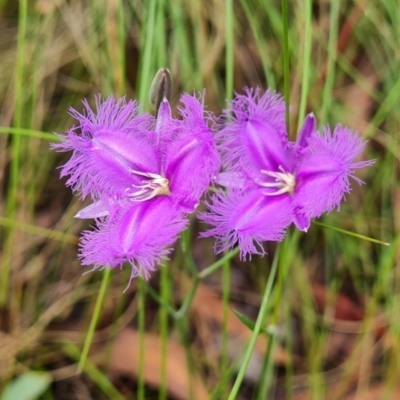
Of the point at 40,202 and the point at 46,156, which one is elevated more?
the point at 46,156

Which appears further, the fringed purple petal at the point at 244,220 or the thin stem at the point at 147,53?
the thin stem at the point at 147,53

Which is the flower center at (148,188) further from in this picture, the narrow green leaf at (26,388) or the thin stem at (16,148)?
the narrow green leaf at (26,388)

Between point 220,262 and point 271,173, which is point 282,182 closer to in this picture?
point 271,173

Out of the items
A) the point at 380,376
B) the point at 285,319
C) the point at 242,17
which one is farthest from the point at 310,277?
the point at 242,17

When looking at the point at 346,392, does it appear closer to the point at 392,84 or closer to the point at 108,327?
the point at 108,327

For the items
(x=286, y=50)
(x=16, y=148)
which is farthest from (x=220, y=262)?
(x=16, y=148)

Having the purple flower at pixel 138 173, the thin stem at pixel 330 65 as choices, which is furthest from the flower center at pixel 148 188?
the thin stem at pixel 330 65
